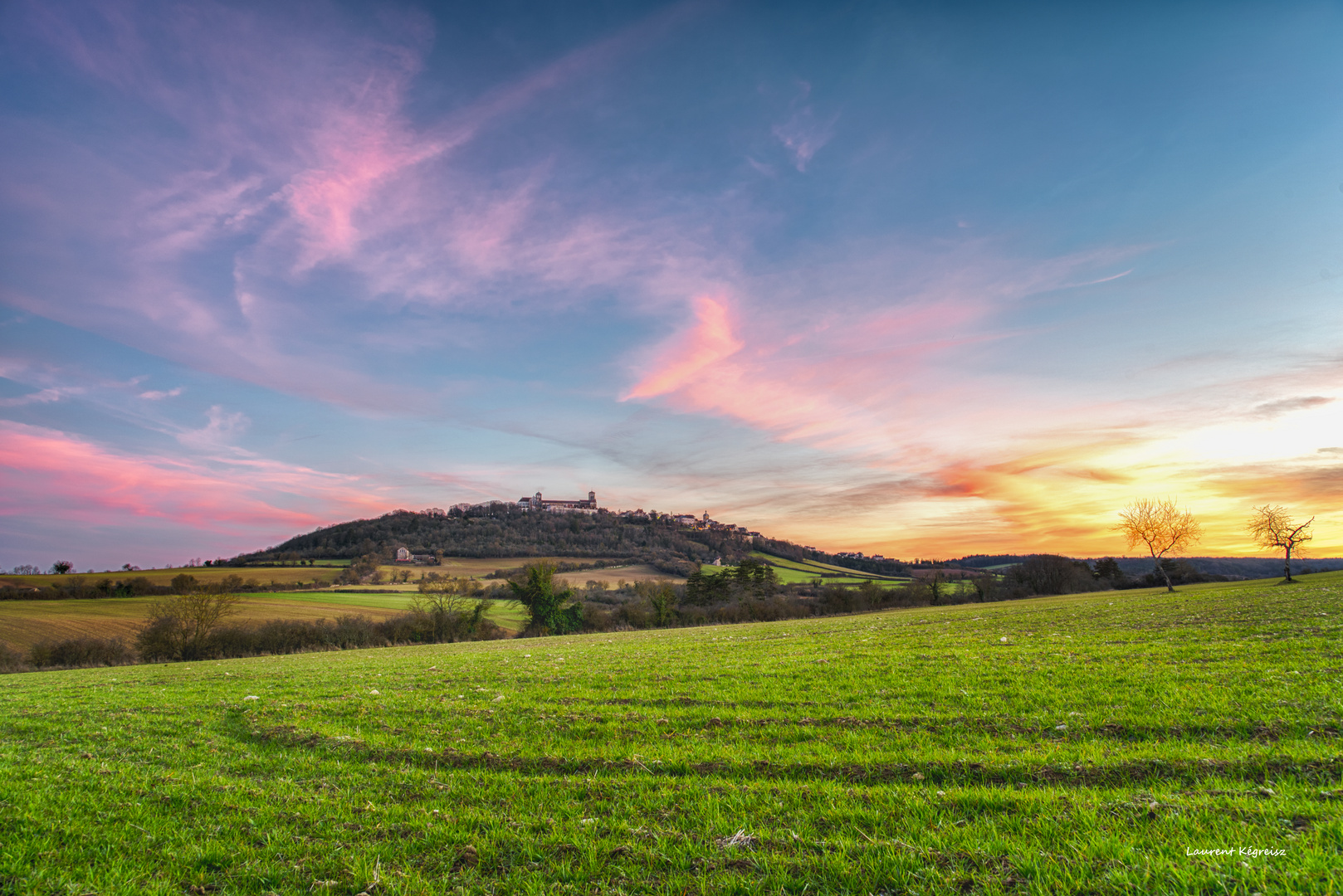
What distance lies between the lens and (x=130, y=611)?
2867 inches

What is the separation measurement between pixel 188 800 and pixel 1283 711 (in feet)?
55.5

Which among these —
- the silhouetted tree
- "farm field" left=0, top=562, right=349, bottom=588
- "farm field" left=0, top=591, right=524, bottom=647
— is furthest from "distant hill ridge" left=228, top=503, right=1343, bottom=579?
the silhouetted tree

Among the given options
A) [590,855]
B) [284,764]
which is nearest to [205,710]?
[284,764]

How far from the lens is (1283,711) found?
340 inches

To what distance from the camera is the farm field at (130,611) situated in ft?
185

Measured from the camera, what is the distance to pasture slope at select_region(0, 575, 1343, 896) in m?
5.03

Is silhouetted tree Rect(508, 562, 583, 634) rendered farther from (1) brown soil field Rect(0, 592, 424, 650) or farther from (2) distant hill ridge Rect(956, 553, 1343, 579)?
(2) distant hill ridge Rect(956, 553, 1343, 579)

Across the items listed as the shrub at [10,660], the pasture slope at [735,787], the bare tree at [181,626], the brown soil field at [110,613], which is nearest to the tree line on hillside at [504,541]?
the brown soil field at [110,613]

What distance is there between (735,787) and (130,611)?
3942 inches

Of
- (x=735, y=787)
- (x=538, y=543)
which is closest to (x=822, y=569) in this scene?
(x=538, y=543)

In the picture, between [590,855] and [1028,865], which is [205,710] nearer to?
[590,855]

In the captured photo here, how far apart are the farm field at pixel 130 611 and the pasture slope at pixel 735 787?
2419 inches

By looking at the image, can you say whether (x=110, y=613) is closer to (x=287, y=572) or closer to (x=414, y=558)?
(x=287, y=572)

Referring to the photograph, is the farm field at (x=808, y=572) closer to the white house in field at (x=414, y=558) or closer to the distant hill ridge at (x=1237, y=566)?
the distant hill ridge at (x=1237, y=566)
